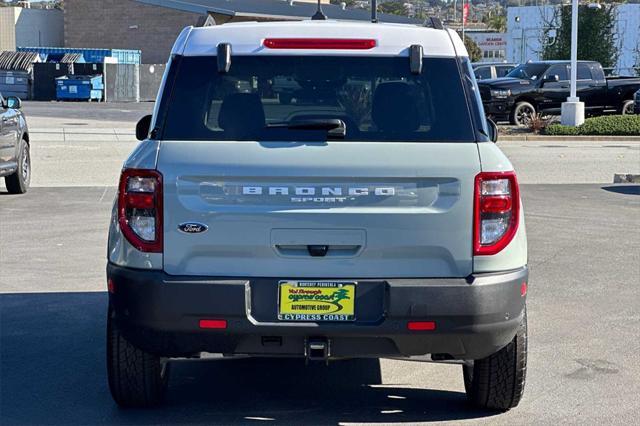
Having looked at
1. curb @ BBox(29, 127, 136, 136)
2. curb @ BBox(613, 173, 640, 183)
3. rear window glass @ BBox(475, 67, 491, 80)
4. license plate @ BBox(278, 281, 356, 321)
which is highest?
rear window glass @ BBox(475, 67, 491, 80)

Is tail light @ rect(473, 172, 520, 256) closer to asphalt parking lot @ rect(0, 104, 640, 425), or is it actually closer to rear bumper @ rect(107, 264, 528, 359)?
rear bumper @ rect(107, 264, 528, 359)

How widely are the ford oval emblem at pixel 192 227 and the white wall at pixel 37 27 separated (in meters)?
57.9

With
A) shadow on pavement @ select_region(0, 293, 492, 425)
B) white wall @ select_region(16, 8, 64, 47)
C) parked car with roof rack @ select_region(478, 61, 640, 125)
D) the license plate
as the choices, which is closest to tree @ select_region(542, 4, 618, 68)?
parked car with roof rack @ select_region(478, 61, 640, 125)

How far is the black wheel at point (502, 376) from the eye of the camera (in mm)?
Result: 5836

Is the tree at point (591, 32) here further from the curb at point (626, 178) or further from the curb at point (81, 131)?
the curb at point (626, 178)

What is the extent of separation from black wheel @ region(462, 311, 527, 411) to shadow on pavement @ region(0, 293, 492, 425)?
0.43ft

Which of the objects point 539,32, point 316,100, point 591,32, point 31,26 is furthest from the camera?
point 31,26

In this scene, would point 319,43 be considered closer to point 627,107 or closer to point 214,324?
point 214,324

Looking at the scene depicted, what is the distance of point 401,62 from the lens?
18.5 feet

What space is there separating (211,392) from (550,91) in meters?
26.5

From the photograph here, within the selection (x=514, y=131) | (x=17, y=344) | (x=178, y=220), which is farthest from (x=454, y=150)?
(x=514, y=131)

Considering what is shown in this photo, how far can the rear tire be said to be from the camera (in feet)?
108

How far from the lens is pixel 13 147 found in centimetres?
1526

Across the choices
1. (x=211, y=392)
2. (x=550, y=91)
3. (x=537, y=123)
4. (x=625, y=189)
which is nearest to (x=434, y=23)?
(x=211, y=392)
